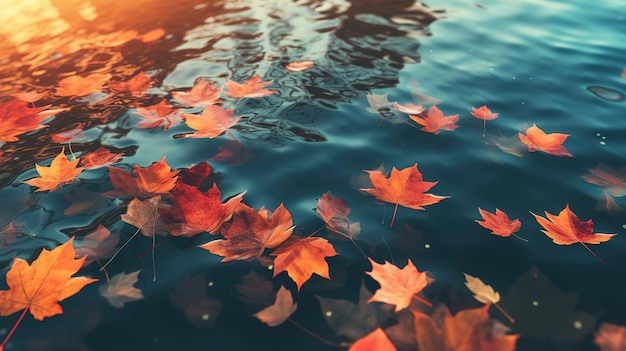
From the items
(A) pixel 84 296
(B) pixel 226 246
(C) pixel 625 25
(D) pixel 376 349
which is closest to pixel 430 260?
(D) pixel 376 349

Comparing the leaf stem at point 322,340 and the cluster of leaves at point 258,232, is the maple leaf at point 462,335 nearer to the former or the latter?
the cluster of leaves at point 258,232

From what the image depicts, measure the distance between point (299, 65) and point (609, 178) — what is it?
171 centimetres

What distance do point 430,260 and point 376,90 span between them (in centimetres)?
125

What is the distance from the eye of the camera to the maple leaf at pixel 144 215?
56.3 inches

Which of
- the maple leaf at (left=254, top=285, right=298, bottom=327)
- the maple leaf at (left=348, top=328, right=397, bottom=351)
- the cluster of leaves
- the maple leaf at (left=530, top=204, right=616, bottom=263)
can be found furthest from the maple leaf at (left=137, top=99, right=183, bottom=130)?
Result: the maple leaf at (left=530, top=204, right=616, bottom=263)

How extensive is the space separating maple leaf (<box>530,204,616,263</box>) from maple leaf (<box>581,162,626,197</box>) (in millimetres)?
266

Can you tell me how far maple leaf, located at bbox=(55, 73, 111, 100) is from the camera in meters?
2.37

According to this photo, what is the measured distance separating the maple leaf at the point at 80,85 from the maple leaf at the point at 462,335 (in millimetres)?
2209

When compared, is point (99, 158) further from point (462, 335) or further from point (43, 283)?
point (462, 335)

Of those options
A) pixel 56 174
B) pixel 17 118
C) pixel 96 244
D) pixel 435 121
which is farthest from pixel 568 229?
pixel 17 118

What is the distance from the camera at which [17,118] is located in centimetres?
214

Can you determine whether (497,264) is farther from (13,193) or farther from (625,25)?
(625,25)

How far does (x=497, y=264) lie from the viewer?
133cm

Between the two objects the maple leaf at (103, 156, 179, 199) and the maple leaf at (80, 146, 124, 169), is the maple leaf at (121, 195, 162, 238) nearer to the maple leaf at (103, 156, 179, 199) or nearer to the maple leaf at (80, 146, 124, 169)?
the maple leaf at (103, 156, 179, 199)
